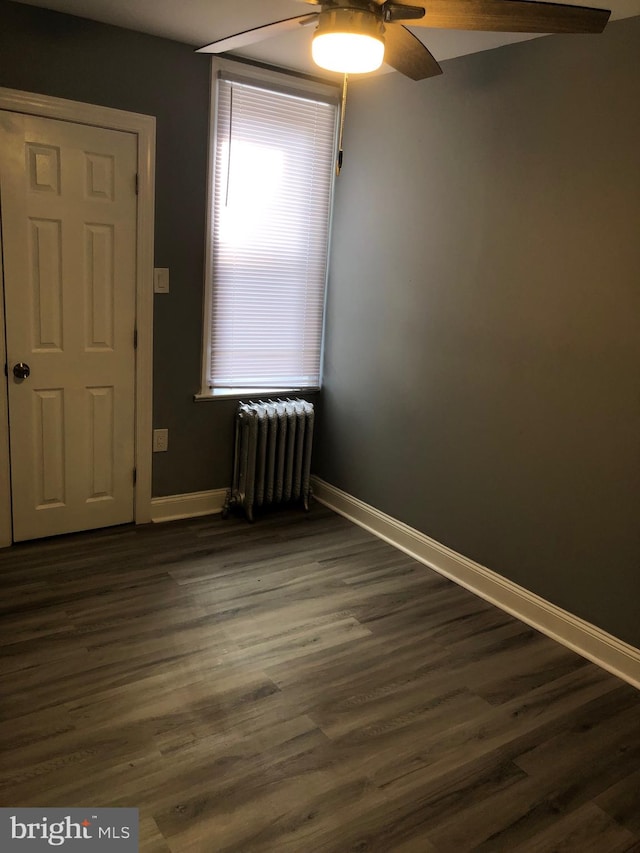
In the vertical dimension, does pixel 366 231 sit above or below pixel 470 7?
below

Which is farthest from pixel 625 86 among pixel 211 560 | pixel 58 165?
pixel 211 560

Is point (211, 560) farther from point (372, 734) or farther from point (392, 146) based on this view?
point (392, 146)

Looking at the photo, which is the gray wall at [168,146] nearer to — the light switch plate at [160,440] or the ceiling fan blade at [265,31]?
the light switch plate at [160,440]

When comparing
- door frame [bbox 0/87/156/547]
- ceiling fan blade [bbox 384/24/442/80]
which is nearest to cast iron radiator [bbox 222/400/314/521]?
door frame [bbox 0/87/156/547]

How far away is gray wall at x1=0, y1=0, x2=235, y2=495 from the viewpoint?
2.99 meters

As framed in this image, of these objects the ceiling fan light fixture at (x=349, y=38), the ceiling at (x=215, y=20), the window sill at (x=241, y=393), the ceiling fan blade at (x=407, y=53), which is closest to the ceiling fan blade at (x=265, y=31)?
the ceiling fan light fixture at (x=349, y=38)

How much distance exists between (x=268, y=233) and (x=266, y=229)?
3 centimetres

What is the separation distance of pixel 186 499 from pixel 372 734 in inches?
79.8

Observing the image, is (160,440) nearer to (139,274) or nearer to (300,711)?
(139,274)

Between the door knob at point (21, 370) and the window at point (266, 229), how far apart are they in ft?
3.12

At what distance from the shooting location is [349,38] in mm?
1707

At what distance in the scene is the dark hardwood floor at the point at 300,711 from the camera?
6.15ft

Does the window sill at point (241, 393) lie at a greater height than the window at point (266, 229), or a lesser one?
lesser

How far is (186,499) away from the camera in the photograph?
3898mm
